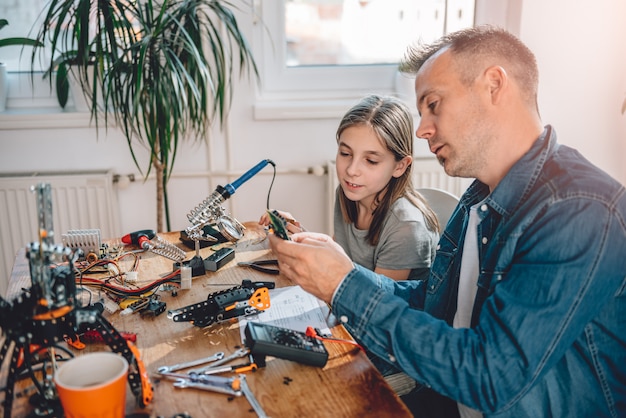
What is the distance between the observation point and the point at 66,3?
80.8 inches

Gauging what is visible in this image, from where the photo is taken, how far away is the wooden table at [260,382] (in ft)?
2.86

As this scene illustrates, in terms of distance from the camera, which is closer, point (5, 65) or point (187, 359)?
point (187, 359)

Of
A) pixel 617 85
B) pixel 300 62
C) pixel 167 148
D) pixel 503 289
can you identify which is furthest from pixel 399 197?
pixel 617 85

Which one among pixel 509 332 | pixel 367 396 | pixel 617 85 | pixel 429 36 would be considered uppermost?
pixel 429 36

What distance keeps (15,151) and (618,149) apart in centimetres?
295

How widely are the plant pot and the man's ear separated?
2317 millimetres

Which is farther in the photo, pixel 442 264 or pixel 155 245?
pixel 155 245

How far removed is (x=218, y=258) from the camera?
1.51 meters

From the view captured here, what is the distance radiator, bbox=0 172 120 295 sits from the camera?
247 centimetres

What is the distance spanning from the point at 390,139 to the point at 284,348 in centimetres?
91

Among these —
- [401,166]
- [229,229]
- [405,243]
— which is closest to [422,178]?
[401,166]

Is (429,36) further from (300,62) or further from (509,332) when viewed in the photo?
(509,332)

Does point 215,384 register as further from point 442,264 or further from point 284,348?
point 442,264

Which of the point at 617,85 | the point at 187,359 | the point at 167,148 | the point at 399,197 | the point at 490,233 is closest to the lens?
the point at 187,359
